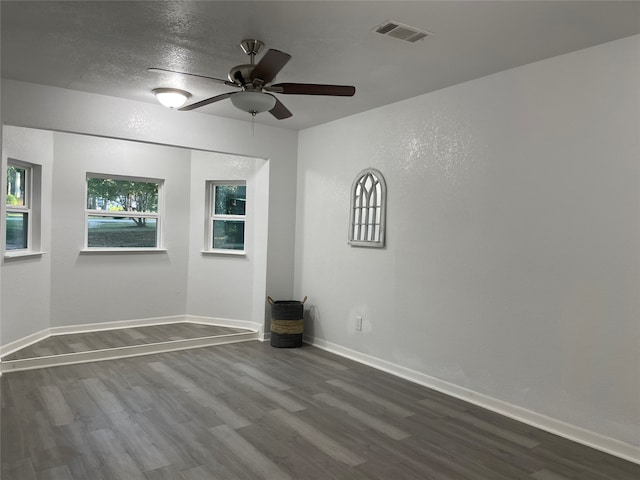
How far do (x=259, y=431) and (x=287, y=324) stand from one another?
84.8 inches

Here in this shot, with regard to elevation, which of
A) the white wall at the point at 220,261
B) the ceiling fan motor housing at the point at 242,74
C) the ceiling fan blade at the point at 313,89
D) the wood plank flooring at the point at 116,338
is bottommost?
the wood plank flooring at the point at 116,338

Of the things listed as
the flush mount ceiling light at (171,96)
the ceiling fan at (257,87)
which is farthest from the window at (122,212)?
the ceiling fan at (257,87)

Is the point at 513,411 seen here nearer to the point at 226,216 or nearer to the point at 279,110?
the point at 279,110

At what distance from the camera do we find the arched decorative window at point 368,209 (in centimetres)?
455

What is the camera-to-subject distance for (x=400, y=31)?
2.85 metres

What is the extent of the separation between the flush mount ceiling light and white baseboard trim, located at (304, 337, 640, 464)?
294 centimetres

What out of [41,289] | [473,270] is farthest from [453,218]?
[41,289]

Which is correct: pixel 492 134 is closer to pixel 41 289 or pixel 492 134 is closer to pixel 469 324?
pixel 469 324

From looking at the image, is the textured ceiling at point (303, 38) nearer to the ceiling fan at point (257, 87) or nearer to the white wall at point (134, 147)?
the ceiling fan at point (257, 87)

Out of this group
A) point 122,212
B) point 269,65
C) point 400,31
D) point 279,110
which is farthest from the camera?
point 122,212

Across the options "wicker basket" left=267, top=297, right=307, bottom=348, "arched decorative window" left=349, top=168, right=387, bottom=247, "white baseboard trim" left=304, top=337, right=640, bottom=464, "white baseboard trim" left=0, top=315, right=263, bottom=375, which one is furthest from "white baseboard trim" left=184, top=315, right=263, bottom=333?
"arched decorative window" left=349, top=168, right=387, bottom=247

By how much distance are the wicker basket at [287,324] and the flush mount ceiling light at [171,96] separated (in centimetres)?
235

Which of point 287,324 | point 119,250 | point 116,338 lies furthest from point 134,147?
point 287,324

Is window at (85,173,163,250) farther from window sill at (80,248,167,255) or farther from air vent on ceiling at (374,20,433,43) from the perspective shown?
air vent on ceiling at (374,20,433,43)
